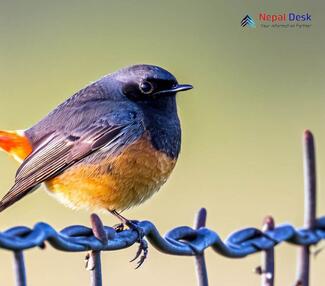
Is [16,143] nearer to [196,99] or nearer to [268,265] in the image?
[268,265]

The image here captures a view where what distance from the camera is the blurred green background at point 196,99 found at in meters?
6.11

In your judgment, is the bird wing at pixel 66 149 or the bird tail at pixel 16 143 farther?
the bird tail at pixel 16 143

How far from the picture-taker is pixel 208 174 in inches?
272

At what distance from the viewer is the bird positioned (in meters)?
4.40

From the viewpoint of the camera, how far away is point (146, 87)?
4742mm

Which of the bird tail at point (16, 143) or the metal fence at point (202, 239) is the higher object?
the bird tail at point (16, 143)

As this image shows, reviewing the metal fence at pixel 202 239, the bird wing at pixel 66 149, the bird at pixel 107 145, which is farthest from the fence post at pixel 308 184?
the bird wing at pixel 66 149

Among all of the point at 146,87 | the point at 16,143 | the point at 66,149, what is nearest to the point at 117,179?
the point at 66,149

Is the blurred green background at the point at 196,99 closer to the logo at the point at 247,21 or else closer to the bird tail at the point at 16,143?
the logo at the point at 247,21

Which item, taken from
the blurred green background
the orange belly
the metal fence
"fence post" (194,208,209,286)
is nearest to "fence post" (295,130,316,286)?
the metal fence

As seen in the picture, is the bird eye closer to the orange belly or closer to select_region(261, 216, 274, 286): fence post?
the orange belly

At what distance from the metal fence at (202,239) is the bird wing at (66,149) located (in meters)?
1.17

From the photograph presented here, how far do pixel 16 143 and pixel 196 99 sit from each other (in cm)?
297

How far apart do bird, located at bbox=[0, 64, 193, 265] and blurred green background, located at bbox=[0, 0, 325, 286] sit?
1182 millimetres
